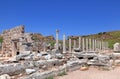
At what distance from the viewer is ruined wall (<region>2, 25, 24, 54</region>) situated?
31547 mm

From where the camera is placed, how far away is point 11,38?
33.5m

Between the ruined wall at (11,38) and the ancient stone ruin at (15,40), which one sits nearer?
the ancient stone ruin at (15,40)

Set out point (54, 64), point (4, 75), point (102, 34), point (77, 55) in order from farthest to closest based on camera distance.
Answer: point (102, 34) → point (77, 55) → point (54, 64) → point (4, 75)

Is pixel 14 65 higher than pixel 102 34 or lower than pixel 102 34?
lower

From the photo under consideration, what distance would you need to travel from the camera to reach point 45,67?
45.6 ft

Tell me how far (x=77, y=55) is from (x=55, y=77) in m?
6.47

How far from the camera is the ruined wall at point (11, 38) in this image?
3155cm

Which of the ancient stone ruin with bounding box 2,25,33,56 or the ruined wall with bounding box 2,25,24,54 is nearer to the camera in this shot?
the ancient stone ruin with bounding box 2,25,33,56

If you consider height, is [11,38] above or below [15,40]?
above

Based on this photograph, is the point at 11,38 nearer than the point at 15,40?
No

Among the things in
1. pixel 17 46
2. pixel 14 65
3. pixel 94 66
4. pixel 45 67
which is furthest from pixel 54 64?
pixel 17 46

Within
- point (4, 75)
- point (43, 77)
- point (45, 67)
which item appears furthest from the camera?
point (45, 67)

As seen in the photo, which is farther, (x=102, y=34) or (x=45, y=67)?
(x=102, y=34)

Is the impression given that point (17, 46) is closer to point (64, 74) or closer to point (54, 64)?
point (54, 64)
